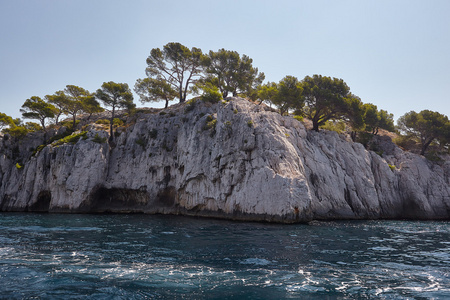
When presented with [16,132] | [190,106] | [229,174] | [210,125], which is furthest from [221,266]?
[16,132]

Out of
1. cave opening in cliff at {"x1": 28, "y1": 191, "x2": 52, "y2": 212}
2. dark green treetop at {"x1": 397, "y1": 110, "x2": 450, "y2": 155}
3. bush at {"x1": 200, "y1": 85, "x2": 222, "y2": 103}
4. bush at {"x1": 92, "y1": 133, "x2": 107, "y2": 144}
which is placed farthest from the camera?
dark green treetop at {"x1": 397, "y1": 110, "x2": 450, "y2": 155}

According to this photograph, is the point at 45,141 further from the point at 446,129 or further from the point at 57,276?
the point at 446,129

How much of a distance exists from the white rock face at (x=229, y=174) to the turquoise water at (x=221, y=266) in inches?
421

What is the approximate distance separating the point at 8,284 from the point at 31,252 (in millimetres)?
6269

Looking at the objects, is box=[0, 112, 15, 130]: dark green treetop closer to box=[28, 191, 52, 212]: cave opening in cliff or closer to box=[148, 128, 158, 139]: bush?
box=[28, 191, 52, 212]: cave opening in cliff

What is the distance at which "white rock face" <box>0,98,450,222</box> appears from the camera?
33281 mm

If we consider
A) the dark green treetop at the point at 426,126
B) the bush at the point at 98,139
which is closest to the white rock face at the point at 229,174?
the bush at the point at 98,139

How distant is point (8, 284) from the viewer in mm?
10125

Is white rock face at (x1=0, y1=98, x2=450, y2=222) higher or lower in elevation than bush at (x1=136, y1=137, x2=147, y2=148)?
lower

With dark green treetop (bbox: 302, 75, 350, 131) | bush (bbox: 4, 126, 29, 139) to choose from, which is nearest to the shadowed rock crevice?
bush (bbox: 4, 126, 29, 139)

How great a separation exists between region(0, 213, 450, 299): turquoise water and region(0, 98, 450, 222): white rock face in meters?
10.7

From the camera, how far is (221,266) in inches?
523

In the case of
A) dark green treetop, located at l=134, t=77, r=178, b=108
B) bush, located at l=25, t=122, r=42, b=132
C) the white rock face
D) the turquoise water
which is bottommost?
the turquoise water

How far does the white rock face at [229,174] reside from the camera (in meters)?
33.3
